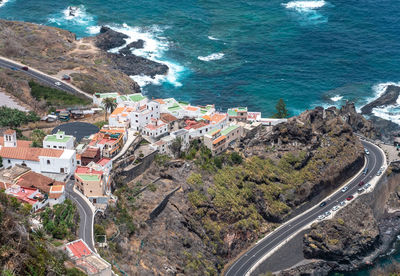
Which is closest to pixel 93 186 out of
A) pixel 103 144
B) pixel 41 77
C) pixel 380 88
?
pixel 103 144

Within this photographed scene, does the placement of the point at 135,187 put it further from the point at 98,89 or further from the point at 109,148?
the point at 98,89

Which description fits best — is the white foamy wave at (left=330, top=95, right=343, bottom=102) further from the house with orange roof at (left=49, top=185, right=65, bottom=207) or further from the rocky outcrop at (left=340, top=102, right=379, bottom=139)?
the house with orange roof at (left=49, top=185, right=65, bottom=207)

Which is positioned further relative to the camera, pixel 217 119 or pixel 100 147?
pixel 217 119

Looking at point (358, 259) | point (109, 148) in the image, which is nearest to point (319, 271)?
point (358, 259)

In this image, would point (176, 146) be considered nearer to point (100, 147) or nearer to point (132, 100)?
point (100, 147)

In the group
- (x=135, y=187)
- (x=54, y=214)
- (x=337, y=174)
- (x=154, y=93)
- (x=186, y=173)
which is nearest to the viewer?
(x=54, y=214)

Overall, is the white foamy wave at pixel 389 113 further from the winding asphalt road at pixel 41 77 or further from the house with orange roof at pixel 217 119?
the winding asphalt road at pixel 41 77

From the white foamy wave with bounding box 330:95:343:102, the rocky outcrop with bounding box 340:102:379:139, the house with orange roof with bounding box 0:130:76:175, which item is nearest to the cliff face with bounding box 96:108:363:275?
the house with orange roof with bounding box 0:130:76:175
